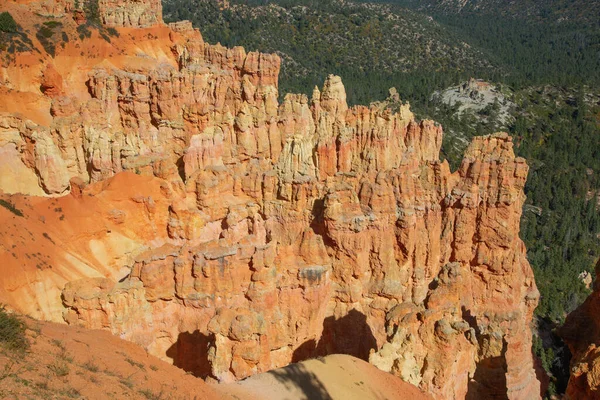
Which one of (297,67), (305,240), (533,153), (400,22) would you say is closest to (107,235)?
(305,240)

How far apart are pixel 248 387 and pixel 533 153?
219ft

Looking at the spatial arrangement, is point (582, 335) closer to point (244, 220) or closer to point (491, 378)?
point (491, 378)

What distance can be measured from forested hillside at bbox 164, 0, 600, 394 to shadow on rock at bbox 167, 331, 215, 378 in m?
21.0

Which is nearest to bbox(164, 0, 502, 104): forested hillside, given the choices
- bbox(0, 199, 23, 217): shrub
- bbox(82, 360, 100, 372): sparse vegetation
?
bbox(0, 199, 23, 217): shrub

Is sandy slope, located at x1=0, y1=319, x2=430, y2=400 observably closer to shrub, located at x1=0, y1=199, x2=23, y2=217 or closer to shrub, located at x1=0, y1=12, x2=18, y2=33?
shrub, located at x1=0, y1=199, x2=23, y2=217

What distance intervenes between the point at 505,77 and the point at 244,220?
92.1 m

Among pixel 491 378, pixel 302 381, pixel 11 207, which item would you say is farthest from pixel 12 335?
pixel 491 378

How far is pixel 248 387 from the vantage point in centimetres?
1420

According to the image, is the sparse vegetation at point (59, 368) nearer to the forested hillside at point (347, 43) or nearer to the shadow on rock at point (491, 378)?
the shadow on rock at point (491, 378)

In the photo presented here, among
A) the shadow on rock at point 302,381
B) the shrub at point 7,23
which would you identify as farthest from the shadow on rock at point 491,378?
Answer: the shrub at point 7,23

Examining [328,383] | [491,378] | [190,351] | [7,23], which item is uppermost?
[7,23]

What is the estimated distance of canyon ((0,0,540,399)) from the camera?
719 inches

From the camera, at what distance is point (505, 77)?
103625 mm

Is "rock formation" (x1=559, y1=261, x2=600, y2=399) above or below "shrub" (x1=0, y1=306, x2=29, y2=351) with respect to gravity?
below
